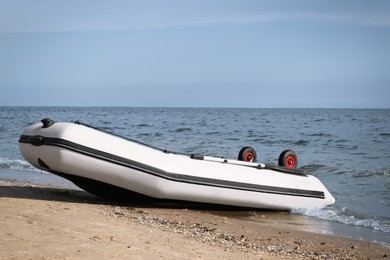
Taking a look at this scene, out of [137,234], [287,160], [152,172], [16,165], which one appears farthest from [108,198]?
[16,165]

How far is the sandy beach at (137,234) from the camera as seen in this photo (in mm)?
4955

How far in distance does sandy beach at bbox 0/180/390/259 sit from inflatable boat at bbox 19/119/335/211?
33 centimetres

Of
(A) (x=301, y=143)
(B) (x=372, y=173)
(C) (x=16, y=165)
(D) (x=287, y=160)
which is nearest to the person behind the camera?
(D) (x=287, y=160)

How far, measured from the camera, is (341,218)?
349 inches

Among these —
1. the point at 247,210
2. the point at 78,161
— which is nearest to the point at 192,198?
the point at 247,210

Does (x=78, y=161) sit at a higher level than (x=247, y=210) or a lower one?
higher

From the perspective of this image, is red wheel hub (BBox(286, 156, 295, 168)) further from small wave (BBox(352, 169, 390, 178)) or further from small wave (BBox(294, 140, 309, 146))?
small wave (BBox(294, 140, 309, 146))

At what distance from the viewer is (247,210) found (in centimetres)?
914

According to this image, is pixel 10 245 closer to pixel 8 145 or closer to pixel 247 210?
pixel 247 210

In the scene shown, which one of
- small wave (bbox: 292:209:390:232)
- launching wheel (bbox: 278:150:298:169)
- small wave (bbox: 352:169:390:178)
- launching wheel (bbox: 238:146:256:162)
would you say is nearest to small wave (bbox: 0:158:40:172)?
launching wheel (bbox: 238:146:256:162)

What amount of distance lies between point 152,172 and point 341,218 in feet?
10.3

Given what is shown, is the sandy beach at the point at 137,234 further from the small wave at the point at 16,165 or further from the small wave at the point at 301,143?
the small wave at the point at 301,143

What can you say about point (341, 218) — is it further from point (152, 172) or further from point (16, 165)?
point (16, 165)

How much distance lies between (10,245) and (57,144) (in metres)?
2.79
